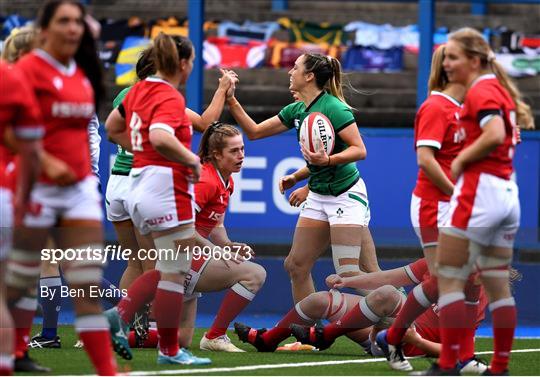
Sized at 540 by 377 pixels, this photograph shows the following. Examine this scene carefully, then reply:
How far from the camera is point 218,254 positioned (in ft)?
29.2

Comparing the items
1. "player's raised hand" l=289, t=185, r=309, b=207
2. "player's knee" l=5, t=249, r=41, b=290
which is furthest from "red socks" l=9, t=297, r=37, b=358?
"player's raised hand" l=289, t=185, r=309, b=207

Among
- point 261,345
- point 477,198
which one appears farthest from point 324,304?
point 477,198

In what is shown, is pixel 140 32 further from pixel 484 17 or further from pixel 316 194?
pixel 316 194

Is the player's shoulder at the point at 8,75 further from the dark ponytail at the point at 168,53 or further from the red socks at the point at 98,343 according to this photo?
the dark ponytail at the point at 168,53

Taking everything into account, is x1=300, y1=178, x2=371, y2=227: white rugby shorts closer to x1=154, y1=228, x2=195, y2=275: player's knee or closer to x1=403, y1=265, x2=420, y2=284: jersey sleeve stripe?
x1=403, y1=265, x2=420, y2=284: jersey sleeve stripe

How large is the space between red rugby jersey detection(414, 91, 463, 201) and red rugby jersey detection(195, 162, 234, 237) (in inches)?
63.3

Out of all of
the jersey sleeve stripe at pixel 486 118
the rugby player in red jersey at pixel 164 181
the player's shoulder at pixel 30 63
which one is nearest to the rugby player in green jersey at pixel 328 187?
the rugby player in red jersey at pixel 164 181

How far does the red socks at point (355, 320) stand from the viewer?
858 cm

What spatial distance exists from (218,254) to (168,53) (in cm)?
171

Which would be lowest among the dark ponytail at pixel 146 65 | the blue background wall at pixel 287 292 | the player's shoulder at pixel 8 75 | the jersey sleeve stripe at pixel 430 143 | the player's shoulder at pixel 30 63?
the blue background wall at pixel 287 292

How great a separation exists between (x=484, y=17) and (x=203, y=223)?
1100 cm

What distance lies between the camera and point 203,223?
897 centimetres

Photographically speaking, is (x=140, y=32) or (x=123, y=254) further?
(x=140, y=32)

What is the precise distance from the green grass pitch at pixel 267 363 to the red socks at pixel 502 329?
600 millimetres
